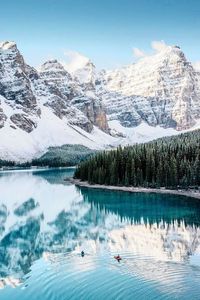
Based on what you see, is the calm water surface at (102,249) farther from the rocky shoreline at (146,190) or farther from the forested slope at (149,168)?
the forested slope at (149,168)

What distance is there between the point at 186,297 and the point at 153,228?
36830 mm

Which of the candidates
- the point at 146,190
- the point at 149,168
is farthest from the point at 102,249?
the point at 149,168

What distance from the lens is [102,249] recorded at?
211ft

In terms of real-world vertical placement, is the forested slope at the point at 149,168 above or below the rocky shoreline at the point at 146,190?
above

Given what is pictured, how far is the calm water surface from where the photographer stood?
46750 mm

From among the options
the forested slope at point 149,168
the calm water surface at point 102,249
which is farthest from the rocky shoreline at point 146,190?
the calm water surface at point 102,249

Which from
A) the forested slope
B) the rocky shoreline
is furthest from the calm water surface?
the forested slope

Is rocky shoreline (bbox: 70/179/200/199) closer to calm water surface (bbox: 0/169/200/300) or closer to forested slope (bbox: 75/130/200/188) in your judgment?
forested slope (bbox: 75/130/200/188)

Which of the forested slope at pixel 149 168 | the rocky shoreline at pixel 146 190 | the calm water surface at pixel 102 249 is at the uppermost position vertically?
Answer: the forested slope at pixel 149 168

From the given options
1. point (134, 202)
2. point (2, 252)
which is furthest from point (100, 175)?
point (2, 252)

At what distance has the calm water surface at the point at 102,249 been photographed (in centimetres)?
4675

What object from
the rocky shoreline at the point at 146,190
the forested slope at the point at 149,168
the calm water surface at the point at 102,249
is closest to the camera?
the calm water surface at the point at 102,249

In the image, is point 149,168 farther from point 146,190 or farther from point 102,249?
point 102,249

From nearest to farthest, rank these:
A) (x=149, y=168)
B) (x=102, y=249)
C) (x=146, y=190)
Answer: (x=102, y=249)
(x=146, y=190)
(x=149, y=168)
